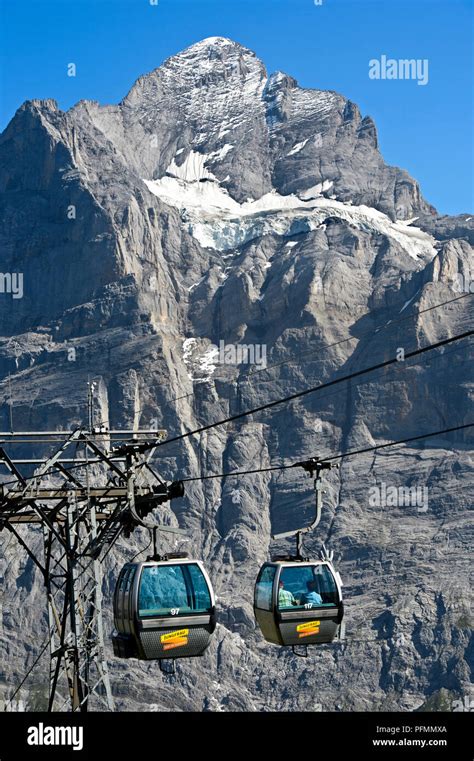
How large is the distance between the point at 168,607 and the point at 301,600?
4409 millimetres

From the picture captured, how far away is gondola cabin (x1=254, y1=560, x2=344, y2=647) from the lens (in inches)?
1527

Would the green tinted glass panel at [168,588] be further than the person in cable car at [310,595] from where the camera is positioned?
No

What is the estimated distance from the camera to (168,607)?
3619 centimetres

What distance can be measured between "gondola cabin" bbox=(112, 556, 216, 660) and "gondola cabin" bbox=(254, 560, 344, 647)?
2988 millimetres

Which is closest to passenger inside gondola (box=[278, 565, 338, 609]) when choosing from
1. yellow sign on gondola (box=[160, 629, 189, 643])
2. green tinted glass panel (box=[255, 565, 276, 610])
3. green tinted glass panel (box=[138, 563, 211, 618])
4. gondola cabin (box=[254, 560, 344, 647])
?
gondola cabin (box=[254, 560, 344, 647])

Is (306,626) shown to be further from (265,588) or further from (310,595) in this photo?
(265,588)

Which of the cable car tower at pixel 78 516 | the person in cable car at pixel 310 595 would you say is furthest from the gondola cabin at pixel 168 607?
the cable car tower at pixel 78 516

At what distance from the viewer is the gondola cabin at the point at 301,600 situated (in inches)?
1527

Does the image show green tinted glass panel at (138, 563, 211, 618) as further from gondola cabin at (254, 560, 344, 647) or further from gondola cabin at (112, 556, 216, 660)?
gondola cabin at (254, 560, 344, 647)

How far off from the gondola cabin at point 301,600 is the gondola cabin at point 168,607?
2988 millimetres

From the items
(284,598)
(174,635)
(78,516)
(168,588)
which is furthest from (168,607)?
(78,516)

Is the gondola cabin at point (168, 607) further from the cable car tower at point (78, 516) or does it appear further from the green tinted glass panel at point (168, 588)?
the cable car tower at point (78, 516)

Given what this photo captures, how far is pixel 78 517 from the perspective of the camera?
47812mm
